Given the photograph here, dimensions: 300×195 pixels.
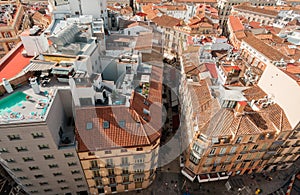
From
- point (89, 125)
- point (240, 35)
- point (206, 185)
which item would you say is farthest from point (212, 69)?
point (240, 35)

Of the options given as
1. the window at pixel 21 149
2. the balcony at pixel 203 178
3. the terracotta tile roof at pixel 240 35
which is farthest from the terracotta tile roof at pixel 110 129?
the terracotta tile roof at pixel 240 35

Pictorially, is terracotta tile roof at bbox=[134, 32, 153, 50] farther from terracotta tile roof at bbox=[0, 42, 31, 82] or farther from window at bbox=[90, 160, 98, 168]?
window at bbox=[90, 160, 98, 168]

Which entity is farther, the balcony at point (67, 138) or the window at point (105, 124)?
the window at point (105, 124)

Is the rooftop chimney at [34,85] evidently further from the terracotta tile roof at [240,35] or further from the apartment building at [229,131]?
the terracotta tile roof at [240,35]

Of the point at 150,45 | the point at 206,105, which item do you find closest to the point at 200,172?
the point at 206,105

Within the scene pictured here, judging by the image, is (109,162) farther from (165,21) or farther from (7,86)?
(165,21)
